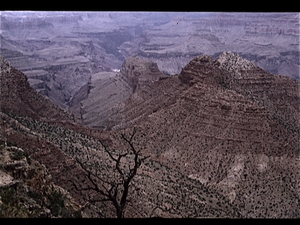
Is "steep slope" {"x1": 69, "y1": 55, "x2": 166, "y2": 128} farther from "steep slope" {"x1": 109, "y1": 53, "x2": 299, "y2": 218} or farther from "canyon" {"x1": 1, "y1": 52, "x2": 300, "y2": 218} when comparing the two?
"steep slope" {"x1": 109, "y1": 53, "x2": 299, "y2": 218}

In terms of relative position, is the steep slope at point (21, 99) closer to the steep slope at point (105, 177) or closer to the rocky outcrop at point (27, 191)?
the steep slope at point (105, 177)

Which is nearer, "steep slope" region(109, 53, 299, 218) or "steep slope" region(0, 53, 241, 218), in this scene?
"steep slope" region(0, 53, 241, 218)

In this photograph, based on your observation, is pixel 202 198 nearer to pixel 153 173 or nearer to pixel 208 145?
pixel 153 173

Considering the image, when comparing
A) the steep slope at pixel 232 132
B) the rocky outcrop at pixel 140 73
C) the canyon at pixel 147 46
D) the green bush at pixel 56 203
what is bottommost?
the canyon at pixel 147 46

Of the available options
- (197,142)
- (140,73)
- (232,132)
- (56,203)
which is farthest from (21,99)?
(56,203)

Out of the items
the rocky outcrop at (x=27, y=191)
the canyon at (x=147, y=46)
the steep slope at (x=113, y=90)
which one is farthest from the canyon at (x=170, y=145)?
the canyon at (x=147, y=46)

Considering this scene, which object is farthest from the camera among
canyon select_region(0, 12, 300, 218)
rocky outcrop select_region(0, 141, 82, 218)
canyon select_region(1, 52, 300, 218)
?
canyon select_region(1, 52, 300, 218)

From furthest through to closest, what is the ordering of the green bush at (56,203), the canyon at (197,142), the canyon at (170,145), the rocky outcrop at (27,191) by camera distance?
the canyon at (197,142) < the canyon at (170,145) < the green bush at (56,203) < the rocky outcrop at (27,191)

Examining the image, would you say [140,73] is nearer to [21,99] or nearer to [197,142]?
[21,99]

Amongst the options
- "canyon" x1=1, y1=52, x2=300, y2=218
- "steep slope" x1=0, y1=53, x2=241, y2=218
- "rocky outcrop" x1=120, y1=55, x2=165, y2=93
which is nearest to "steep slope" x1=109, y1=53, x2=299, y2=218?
"canyon" x1=1, y1=52, x2=300, y2=218

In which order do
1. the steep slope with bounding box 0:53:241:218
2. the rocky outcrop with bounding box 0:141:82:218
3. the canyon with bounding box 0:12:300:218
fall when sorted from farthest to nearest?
1. the steep slope with bounding box 0:53:241:218
2. the canyon with bounding box 0:12:300:218
3. the rocky outcrop with bounding box 0:141:82:218
